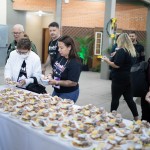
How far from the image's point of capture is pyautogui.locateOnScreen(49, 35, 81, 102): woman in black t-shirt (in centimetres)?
304

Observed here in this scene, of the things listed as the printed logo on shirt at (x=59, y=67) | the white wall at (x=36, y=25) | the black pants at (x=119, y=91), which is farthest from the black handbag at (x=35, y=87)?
the white wall at (x=36, y=25)

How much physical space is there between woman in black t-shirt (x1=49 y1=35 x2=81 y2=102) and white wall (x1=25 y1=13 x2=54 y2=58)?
36.9 feet

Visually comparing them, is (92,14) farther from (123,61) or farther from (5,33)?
(123,61)

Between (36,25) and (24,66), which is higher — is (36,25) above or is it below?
above

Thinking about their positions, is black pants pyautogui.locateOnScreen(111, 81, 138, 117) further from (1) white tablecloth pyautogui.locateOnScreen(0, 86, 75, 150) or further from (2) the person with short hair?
(1) white tablecloth pyautogui.locateOnScreen(0, 86, 75, 150)

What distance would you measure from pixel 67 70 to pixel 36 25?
39.5 feet

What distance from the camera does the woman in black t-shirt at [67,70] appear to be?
3037 millimetres

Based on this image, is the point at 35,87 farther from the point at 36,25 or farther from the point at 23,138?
the point at 36,25

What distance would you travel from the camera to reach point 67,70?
10.1 feet

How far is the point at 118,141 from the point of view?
1778 millimetres

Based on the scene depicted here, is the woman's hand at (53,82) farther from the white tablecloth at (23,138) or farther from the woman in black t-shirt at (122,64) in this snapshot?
the woman in black t-shirt at (122,64)

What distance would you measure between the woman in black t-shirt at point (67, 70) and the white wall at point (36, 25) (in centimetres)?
1126

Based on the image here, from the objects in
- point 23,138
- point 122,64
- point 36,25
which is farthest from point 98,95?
point 36,25

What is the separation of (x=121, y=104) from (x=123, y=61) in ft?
6.88
